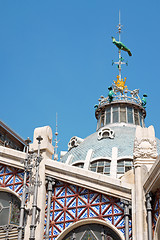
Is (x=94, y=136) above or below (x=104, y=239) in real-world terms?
above

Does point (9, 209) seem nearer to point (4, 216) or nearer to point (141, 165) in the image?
point (4, 216)

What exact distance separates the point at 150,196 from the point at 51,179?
487 cm

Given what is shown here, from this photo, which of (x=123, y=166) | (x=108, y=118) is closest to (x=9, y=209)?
(x=123, y=166)

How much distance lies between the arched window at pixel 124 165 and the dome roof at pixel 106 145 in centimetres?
44

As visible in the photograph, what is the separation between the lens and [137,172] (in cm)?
2064

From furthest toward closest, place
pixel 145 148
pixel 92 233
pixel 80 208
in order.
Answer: pixel 145 148 < pixel 80 208 < pixel 92 233

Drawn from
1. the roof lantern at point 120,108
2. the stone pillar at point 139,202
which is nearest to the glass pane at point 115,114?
the roof lantern at point 120,108

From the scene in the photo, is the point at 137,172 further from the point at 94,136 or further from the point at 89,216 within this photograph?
the point at 94,136

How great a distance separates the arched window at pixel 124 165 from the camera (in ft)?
116

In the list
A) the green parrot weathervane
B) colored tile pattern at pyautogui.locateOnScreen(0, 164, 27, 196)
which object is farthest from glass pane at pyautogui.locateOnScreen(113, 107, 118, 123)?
colored tile pattern at pyautogui.locateOnScreen(0, 164, 27, 196)

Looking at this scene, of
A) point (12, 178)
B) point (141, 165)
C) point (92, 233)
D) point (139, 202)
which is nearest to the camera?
point (139, 202)

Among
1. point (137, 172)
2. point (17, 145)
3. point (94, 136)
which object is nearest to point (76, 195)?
point (137, 172)

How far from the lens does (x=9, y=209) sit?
22.5 metres

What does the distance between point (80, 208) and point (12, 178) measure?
384 cm
